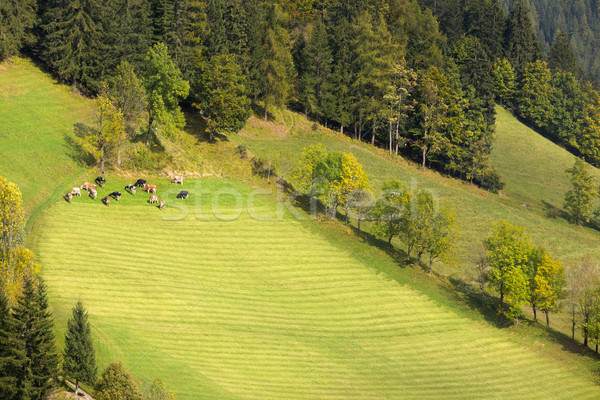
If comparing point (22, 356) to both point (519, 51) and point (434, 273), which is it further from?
point (519, 51)

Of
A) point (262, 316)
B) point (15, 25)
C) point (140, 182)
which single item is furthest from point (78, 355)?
point (15, 25)

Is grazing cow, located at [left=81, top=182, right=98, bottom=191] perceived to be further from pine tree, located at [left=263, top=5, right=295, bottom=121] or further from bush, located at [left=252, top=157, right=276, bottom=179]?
pine tree, located at [left=263, top=5, right=295, bottom=121]

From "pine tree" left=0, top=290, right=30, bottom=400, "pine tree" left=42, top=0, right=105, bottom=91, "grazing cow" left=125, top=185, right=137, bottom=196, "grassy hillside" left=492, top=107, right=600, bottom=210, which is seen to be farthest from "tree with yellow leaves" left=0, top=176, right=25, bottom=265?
"grassy hillside" left=492, top=107, right=600, bottom=210

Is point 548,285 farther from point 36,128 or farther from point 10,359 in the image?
point 36,128

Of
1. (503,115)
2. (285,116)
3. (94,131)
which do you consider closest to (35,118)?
(94,131)

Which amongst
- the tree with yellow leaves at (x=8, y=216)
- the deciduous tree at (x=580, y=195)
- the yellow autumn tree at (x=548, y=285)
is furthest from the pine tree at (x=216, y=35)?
the deciduous tree at (x=580, y=195)

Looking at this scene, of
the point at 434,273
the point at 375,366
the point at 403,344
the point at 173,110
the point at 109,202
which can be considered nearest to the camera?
the point at 375,366
